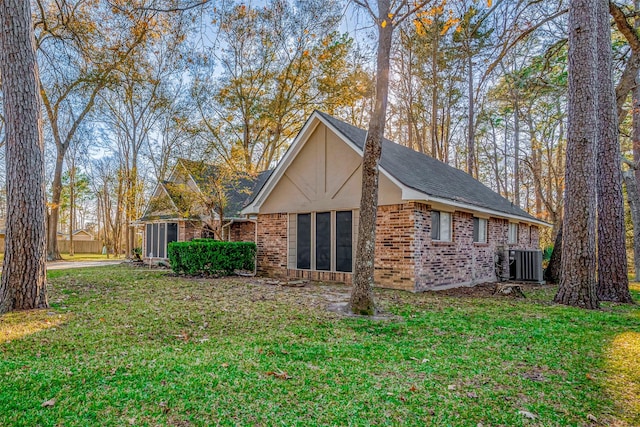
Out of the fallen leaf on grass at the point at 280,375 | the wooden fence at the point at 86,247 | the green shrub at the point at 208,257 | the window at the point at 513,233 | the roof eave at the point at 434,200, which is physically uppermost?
the roof eave at the point at 434,200

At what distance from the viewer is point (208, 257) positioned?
1187 centimetres

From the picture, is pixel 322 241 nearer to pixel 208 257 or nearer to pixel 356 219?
pixel 356 219

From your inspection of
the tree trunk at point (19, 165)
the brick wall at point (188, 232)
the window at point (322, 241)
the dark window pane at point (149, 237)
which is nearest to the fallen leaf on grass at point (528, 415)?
the tree trunk at point (19, 165)

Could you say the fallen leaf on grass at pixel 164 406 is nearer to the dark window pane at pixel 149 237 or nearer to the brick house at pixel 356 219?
the brick house at pixel 356 219

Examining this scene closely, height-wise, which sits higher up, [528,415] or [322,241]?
[322,241]

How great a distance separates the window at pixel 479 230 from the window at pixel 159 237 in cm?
1336

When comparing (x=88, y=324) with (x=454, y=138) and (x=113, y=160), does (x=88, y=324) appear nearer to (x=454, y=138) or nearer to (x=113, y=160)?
(x=454, y=138)

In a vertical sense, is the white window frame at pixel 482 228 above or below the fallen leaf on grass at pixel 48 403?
above

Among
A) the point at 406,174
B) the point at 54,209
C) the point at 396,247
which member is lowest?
the point at 396,247

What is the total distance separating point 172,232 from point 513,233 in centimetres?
1540

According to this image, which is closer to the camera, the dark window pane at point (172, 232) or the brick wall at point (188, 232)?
the brick wall at point (188, 232)

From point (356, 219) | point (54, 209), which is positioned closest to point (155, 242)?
point (54, 209)

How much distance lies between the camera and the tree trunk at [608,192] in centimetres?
779

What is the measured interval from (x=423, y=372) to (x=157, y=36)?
7686mm
